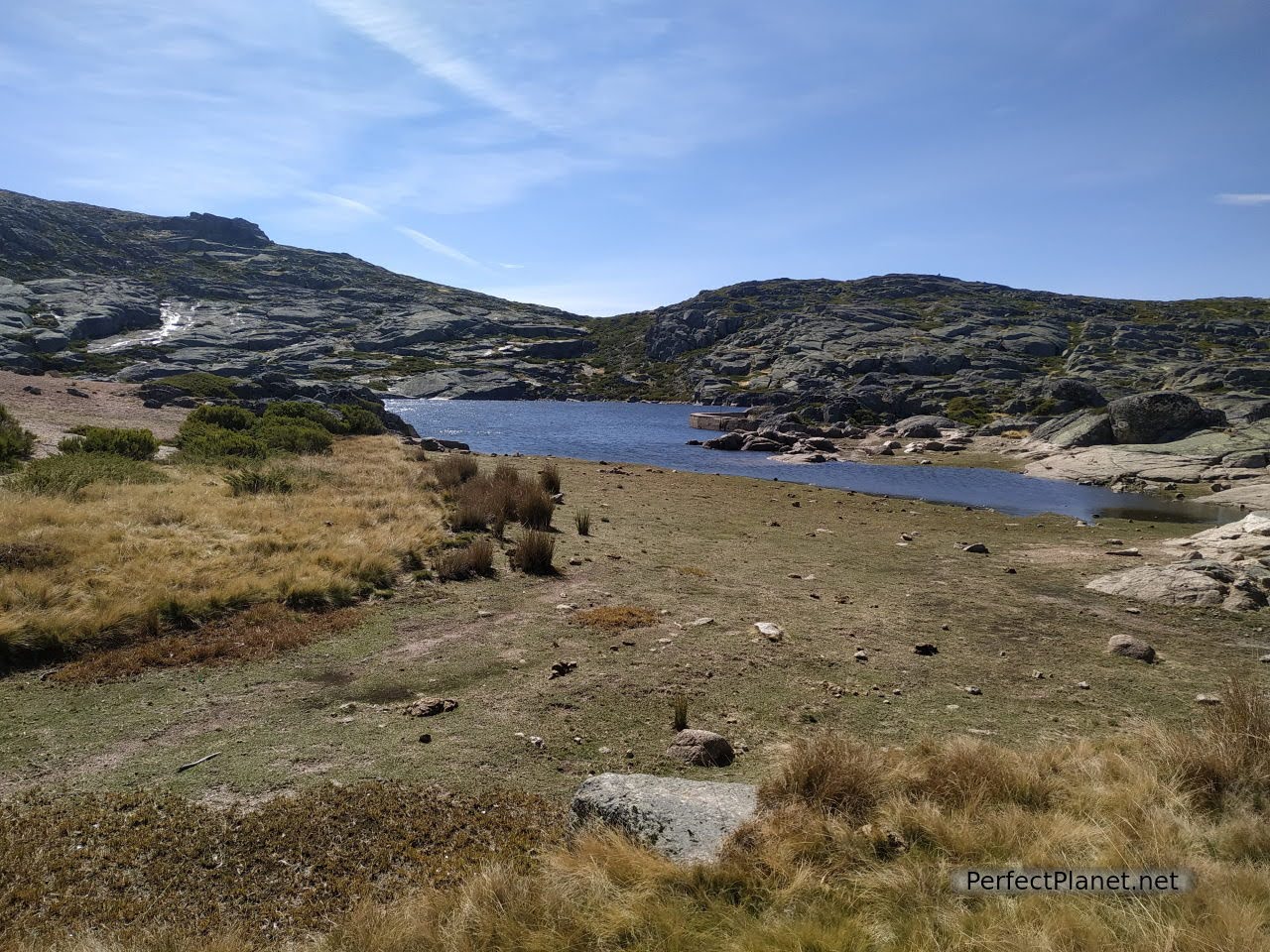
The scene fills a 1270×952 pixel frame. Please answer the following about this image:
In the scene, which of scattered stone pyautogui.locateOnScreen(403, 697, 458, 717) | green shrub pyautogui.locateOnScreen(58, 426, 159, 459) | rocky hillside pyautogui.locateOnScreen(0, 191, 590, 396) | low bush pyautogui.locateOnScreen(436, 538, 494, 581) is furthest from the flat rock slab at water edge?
rocky hillside pyautogui.locateOnScreen(0, 191, 590, 396)

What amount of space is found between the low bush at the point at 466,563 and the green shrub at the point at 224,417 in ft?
69.4

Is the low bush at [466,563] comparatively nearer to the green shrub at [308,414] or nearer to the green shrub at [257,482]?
the green shrub at [257,482]

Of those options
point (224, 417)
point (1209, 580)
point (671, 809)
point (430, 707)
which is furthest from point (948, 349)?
point (671, 809)

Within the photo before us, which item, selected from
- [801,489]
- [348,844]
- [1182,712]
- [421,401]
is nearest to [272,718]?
[348,844]

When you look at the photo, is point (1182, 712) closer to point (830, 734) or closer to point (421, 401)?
point (830, 734)

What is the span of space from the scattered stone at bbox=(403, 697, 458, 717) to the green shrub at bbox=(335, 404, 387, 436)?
33.6 meters

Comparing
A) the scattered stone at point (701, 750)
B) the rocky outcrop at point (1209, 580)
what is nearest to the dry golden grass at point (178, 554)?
the scattered stone at point (701, 750)

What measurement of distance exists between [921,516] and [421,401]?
96295 millimetres

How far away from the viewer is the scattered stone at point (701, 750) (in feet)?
20.8

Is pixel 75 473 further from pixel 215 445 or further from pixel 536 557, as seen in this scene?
pixel 536 557

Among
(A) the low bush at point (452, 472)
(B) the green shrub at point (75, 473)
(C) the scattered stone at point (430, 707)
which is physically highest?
(B) the green shrub at point (75, 473)

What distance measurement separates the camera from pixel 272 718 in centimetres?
703

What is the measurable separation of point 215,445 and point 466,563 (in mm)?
14402

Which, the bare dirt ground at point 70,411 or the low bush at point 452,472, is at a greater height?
the bare dirt ground at point 70,411
